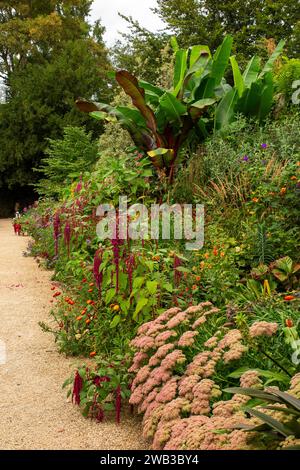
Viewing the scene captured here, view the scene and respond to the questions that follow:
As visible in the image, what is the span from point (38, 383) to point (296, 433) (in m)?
2.18

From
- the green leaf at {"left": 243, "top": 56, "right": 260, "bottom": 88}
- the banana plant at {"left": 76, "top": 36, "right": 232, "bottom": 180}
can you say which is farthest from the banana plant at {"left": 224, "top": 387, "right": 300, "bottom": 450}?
the green leaf at {"left": 243, "top": 56, "right": 260, "bottom": 88}

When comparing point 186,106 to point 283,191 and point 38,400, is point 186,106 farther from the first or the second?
point 38,400

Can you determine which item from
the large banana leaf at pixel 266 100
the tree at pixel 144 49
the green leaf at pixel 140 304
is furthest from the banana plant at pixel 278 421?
the tree at pixel 144 49

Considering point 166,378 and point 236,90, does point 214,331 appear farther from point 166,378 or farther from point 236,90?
point 236,90

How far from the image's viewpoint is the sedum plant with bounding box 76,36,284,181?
691 centimetres

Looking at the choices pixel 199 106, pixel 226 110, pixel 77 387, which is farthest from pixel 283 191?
pixel 226 110

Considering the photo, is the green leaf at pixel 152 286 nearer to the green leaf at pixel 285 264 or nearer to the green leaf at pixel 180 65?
the green leaf at pixel 285 264

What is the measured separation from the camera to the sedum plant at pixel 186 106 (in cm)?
691

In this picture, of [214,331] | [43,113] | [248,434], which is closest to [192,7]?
[43,113]

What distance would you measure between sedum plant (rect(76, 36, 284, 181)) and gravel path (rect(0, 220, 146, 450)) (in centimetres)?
294

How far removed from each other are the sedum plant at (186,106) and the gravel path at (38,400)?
2.94 m

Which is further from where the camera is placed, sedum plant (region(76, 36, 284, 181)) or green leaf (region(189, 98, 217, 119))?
sedum plant (region(76, 36, 284, 181))

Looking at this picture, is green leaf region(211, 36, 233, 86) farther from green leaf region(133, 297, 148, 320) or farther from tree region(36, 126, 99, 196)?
green leaf region(133, 297, 148, 320)

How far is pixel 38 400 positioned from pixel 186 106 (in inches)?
195
